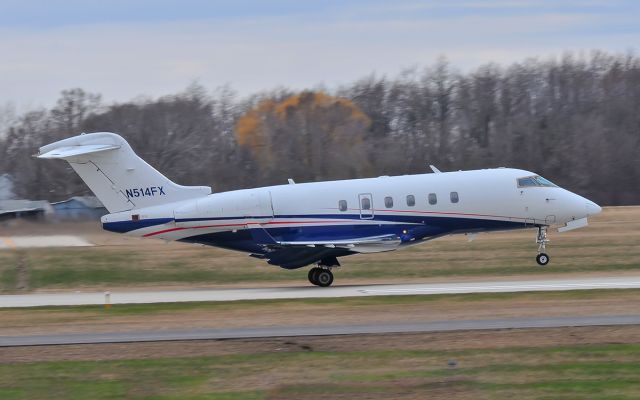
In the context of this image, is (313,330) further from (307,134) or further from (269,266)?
(307,134)

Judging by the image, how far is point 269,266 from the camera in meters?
40.3

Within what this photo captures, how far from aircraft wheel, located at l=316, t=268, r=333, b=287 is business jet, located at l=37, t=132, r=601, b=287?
0.03 meters

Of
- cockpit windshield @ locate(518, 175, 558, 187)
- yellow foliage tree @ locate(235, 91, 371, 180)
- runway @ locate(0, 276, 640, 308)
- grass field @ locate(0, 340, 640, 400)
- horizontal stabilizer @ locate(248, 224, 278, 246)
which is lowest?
grass field @ locate(0, 340, 640, 400)

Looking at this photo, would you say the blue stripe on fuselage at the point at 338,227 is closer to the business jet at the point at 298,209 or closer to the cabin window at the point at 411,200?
the business jet at the point at 298,209

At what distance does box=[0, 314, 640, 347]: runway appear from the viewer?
21656 mm

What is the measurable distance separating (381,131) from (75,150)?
52.9m

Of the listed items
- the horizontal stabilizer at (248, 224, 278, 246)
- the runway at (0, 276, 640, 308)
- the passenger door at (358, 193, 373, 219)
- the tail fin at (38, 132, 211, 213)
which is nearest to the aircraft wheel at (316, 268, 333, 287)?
the runway at (0, 276, 640, 308)

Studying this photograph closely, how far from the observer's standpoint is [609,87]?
92.4 m

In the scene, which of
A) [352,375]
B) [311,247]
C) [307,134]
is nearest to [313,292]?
[311,247]

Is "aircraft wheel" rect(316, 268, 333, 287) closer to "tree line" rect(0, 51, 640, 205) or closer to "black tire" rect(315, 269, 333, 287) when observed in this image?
"black tire" rect(315, 269, 333, 287)

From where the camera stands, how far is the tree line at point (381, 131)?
68.8 metres

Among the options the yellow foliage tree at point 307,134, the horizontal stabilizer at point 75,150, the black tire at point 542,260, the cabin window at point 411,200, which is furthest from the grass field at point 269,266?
the yellow foliage tree at point 307,134

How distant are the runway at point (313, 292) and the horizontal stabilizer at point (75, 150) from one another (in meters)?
4.50

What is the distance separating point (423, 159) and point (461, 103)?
16.7m
